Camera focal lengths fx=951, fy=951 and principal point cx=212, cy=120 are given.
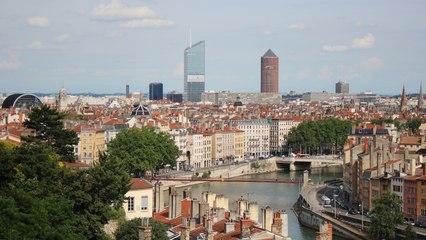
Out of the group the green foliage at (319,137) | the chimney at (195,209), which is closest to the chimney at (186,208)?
the chimney at (195,209)

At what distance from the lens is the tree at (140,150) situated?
5159 cm

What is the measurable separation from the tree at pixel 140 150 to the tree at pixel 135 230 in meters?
29.7

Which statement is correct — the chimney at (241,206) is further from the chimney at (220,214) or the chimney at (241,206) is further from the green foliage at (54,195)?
the green foliage at (54,195)

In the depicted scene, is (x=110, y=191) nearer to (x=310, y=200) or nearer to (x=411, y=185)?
(x=411, y=185)

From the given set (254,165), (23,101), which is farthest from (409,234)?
(23,101)

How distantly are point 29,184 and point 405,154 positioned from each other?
2406cm

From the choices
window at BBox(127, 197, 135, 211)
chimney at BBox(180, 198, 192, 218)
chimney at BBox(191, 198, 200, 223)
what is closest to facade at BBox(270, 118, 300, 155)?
chimney at BBox(180, 198, 192, 218)

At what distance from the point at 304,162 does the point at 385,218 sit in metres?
36.7

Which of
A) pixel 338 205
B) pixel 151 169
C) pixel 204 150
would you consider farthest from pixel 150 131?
pixel 338 205

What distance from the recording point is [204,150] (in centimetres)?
7150

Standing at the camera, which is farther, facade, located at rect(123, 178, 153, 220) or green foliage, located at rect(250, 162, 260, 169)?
green foliage, located at rect(250, 162, 260, 169)

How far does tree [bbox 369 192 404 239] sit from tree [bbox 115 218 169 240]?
11.3m

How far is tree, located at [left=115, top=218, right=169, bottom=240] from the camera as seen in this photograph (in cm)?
1908

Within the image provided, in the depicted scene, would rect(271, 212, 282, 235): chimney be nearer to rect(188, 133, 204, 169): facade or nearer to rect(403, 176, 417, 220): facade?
rect(403, 176, 417, 220): facade
